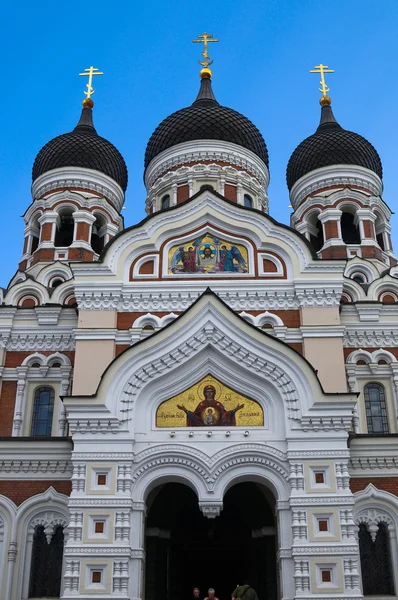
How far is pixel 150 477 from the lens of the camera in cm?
1230

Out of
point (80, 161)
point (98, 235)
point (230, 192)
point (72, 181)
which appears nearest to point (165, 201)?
point (230, 192)

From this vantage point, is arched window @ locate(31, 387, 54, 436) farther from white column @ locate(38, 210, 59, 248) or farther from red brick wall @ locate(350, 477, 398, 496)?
red brick wall @ locate(350, 477, 398, 496)

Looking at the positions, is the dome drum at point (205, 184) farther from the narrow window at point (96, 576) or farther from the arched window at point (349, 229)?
the narrow window at point (96, 576)

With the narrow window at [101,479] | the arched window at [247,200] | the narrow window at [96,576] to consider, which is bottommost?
the narrow window at [96,576]

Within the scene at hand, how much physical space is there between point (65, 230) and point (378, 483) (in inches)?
452

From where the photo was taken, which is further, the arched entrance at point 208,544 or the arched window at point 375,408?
the arched window at point 375,408

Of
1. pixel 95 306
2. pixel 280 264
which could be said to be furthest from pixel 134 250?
pixel 280 264

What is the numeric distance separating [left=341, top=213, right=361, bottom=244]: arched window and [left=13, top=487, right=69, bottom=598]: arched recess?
10.9 meters

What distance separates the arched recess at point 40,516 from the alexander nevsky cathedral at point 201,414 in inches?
1.3

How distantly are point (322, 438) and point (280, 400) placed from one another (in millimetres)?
943

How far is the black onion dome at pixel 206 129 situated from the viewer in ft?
69.7

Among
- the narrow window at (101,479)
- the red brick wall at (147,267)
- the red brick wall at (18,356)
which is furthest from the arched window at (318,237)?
the narrow window at (101,479)

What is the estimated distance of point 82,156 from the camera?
21688mm

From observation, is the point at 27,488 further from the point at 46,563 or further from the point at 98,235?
the point at 98,235
